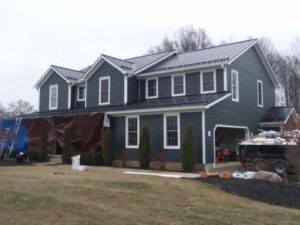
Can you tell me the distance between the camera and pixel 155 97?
23125 millimetres

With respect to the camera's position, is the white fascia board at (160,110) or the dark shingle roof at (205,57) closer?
the white fascia board at (160,110)

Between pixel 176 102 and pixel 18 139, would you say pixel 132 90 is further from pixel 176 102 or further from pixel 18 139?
pixel 18 139

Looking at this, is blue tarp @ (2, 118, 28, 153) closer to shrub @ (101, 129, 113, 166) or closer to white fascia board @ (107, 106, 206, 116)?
shrub @ (101, 129, 113, 166)

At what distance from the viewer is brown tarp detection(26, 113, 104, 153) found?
21688 mm

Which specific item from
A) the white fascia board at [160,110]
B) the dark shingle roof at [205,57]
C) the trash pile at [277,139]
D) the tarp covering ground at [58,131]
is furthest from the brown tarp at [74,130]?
→ the trash pile at [277,139]

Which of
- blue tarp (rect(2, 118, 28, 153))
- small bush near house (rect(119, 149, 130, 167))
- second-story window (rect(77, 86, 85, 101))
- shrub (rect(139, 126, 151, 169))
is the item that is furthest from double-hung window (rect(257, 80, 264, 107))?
blue tarp (rect(2, 118, 28, 153))

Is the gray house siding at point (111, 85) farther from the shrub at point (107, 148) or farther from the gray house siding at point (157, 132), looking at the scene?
the shrub at point (107, 148)

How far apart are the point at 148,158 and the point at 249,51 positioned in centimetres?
1001

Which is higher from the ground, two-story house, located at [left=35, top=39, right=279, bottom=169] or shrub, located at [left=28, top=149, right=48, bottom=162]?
two-story house, located at [left=35, top=39, right=279, bottom=169]

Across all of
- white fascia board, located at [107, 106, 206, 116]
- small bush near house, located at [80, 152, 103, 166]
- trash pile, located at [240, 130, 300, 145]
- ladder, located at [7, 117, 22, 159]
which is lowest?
small bush near house, located at [80, 152, 103, 166]

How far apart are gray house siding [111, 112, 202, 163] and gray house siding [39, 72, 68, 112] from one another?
Answer: 22.9ft

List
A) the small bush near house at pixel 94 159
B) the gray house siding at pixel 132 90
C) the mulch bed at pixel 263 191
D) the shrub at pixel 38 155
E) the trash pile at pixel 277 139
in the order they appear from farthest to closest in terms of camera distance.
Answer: the gray house siding at pixel 132 90, the shrub at pixel 38 155, the small bush near house at pixel 94 159, the trash pile at pixel 277 139, the mulch bed at pixel 263 191

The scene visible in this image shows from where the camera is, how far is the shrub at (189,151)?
17.5 metres

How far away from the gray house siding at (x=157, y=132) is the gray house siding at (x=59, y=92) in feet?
22.9
